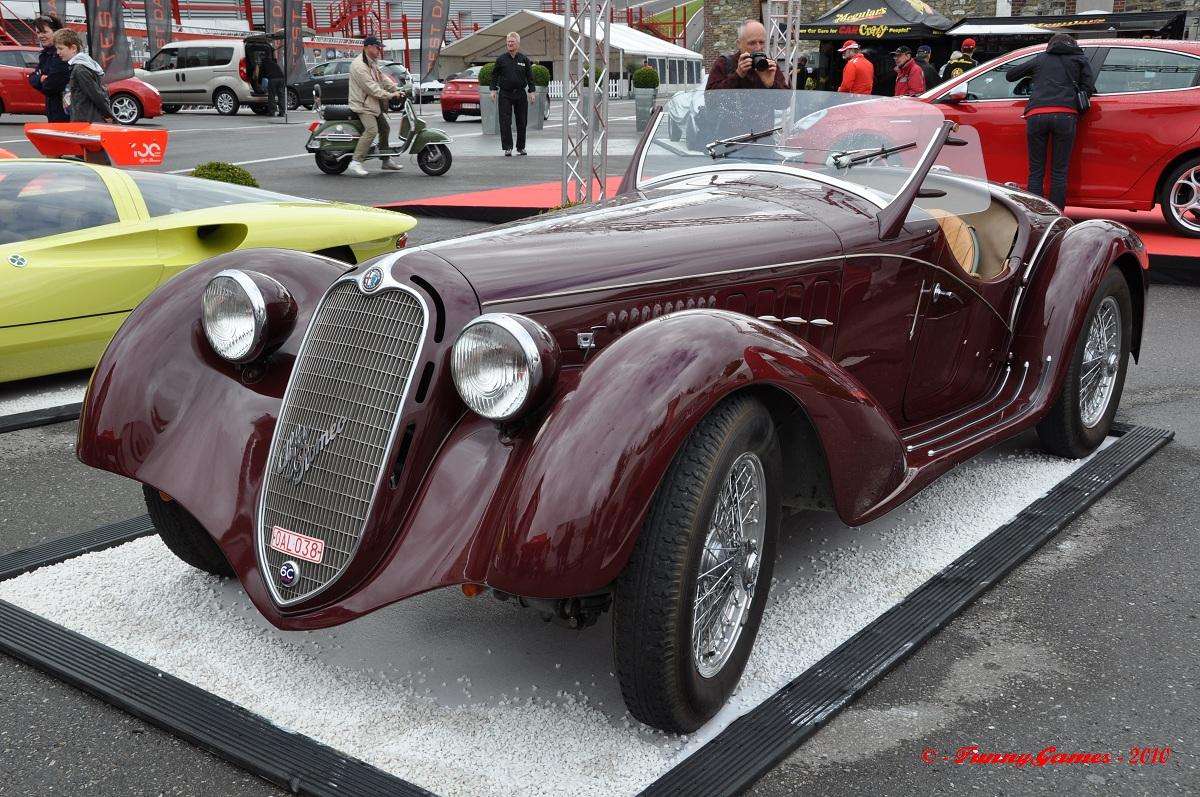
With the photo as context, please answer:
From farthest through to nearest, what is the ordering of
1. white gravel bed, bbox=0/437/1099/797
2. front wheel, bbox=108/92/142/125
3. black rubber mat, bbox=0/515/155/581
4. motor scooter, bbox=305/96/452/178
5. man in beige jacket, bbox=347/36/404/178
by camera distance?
1. front wheel, bbox=108/92/142/125
2. motor scooter, bbox=305/96/452/178
3. man in beige jacket, bbox=347/36/404/178
4. black rubber mat, bbox=0/515/155/581
5. white gravel bed, bbox=0/437/1099/797

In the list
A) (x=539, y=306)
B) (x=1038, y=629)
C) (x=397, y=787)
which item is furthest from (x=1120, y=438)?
(x=397, y=787)

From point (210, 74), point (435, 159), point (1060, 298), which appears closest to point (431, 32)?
point (210, 74)

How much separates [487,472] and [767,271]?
1153 mm

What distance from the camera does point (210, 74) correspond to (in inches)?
1126

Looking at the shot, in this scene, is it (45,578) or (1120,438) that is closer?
(45,578)

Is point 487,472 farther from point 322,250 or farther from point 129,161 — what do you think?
point 129,161

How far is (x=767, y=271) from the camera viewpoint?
322 cm

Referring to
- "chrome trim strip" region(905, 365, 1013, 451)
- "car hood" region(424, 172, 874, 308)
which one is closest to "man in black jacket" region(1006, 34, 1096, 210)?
"chrome trim strip" region(905, 365, 1013, 451)

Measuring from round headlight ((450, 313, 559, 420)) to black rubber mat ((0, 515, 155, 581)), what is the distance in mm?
1821

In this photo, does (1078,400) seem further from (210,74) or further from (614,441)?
(210,74)

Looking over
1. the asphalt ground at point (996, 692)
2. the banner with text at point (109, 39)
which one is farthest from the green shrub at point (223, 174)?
the banner with text at point (109, 39)

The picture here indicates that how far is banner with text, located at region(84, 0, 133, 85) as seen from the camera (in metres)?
23.5

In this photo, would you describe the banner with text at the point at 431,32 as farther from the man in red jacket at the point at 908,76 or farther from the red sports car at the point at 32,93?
the man in red jacket at the point at 908,76

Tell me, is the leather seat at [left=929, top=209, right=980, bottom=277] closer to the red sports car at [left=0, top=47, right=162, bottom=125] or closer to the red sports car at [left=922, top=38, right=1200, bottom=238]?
the red sports car at [left=922, top=38, right=1200, bottom=238]
